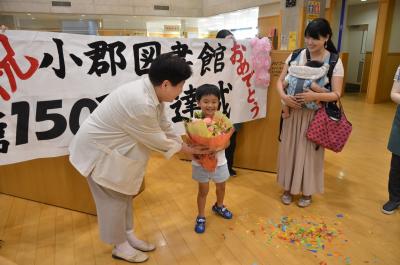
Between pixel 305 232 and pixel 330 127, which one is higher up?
pixel 330 127

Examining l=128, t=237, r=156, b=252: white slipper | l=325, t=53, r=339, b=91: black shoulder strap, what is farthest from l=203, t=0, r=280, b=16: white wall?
l=128, t=237, r=156, b=252: white slipper

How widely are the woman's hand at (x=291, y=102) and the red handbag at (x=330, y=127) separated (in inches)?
6.6

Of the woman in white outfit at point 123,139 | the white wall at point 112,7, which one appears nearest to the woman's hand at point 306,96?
the woman in white outfit at point 123,139

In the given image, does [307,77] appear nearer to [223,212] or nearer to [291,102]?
[291,102]

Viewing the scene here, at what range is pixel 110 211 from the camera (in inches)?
66.8

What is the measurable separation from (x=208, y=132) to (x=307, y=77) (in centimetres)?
91

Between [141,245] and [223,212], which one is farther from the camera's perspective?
[223,212]

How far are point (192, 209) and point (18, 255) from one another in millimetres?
1275

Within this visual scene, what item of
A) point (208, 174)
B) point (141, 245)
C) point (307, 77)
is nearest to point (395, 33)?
point (307, 77)

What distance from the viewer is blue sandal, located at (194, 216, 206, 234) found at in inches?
86.6

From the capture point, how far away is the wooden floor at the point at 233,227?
196 cm

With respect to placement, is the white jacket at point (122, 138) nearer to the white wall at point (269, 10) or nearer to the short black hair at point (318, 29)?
the short black hair at point (318, 29)

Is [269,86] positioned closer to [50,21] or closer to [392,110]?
[392,110]

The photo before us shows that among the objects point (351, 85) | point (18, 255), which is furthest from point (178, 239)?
point (351, 85)
